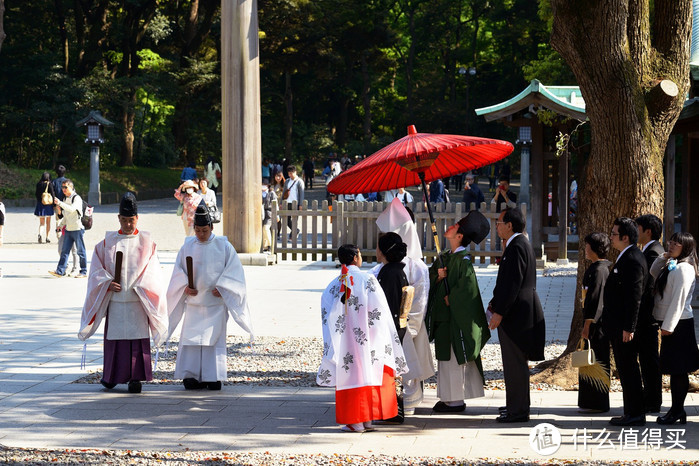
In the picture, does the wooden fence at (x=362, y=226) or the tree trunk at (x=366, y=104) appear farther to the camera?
the tree trunk at (x=366, y=104)

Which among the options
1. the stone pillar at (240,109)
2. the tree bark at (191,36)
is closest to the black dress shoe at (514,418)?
the stone pillar at (240,109)

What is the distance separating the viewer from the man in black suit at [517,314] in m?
6.61

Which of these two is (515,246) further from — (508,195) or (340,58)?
(340,58)

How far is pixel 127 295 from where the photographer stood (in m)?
7.93

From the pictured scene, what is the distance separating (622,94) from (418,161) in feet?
6.22

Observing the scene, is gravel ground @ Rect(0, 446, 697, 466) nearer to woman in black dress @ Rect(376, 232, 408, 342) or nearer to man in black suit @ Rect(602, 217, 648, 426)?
man in black suit @ Rect(602, 217, 648, 426)

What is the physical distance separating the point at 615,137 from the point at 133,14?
3494 centimetres

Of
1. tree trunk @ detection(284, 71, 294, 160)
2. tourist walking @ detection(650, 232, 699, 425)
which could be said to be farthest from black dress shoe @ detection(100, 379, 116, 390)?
tree trunk @ detection(284, 71, 294, 160)

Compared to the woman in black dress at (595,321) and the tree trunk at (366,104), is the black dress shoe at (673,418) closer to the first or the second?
the woman in black dress at (595,321)

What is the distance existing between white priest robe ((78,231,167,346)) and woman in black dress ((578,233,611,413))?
142 inches

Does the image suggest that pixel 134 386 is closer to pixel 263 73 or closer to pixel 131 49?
pixel 131 49

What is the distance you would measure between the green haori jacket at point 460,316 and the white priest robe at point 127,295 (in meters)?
2.57

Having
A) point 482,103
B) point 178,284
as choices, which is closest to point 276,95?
point 482,103

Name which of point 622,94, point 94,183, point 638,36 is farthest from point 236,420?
point 94,183
